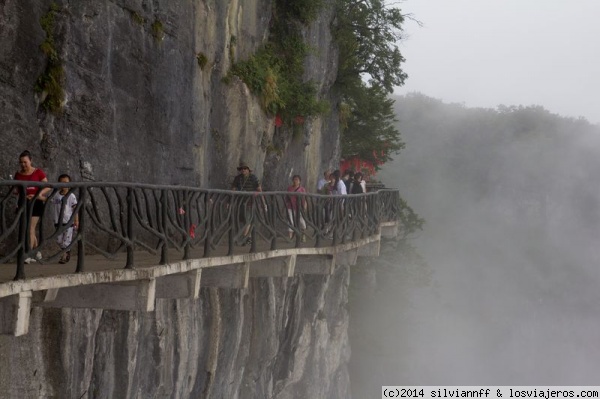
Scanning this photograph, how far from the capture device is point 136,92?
1636 cm

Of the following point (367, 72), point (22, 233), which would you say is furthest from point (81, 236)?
point (367, 72)

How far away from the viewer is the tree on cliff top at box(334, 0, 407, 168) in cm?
3481

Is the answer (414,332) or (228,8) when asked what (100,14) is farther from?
(414,332)

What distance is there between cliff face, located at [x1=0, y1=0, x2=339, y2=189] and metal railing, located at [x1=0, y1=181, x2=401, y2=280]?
26.1 inches

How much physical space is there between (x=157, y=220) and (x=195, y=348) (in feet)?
22.4

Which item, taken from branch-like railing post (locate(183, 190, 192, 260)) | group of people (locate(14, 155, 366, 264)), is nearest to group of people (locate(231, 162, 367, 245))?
group of people (locate(14, 155, 366, 264))

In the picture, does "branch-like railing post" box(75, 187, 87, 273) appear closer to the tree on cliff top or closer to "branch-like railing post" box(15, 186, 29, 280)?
"branch-like railing post" box(15, 186, 29, 280)

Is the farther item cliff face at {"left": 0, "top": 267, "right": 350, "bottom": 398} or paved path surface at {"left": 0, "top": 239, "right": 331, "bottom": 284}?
cliff face at {"left": 0, "top": 267, "right": 350, "bottom": 398}

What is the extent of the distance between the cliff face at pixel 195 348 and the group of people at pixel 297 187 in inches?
80.1

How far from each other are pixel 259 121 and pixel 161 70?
576 cm

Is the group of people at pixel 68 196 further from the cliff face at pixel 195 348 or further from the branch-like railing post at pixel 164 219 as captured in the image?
the cliff face at pixel 195 348

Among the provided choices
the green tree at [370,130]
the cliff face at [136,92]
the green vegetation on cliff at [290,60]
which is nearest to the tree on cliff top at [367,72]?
the green tree at [370,130]

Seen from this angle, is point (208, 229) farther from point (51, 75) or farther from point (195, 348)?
point (195, 348)

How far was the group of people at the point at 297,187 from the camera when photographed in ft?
60.7
